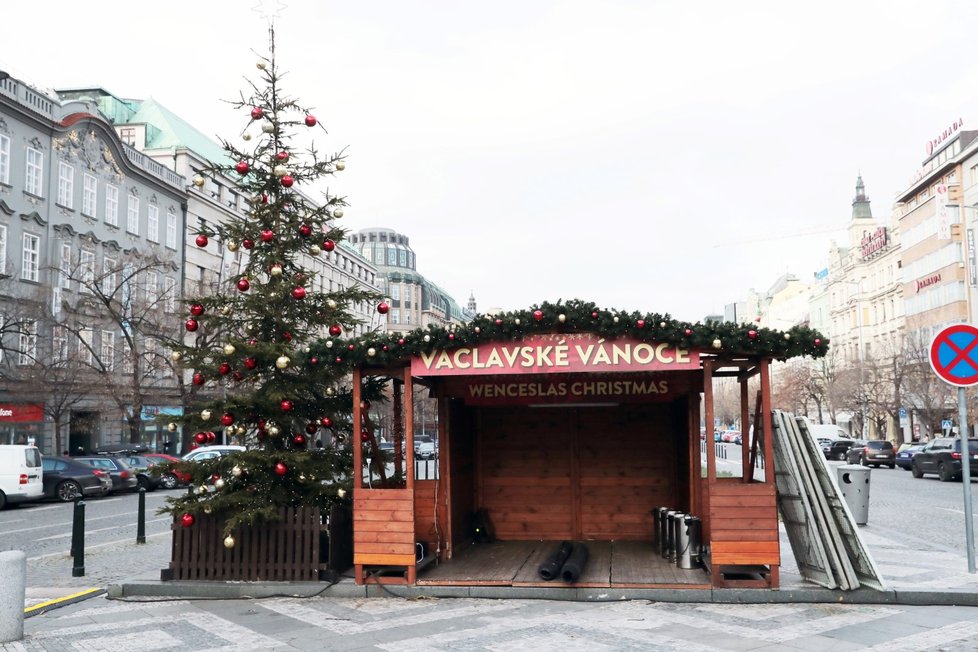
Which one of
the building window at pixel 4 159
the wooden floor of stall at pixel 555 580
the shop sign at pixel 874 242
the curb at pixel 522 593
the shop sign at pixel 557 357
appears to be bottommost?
the curb at pixel 522 593

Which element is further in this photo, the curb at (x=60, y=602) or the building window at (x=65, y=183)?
the building window at (x=65, y=183)

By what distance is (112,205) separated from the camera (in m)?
46.4

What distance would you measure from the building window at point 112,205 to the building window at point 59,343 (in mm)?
9885

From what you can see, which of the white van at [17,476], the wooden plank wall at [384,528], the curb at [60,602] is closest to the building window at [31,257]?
the white van at [17,476]

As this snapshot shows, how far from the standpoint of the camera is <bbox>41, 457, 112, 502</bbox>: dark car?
93.8ft

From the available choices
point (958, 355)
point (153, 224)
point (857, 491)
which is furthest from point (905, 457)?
point (153, 224)

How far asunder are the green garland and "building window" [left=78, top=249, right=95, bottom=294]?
28.7 metres

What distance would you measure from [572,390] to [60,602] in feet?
22.6

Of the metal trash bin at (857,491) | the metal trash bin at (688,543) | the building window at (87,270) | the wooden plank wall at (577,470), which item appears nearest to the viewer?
the metal trash bin at (688,543)

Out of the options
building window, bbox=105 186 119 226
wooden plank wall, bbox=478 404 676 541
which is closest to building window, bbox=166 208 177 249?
building window, bbox=105 186 119 226

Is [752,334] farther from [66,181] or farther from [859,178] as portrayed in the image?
[859,178]

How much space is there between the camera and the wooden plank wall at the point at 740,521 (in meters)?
10.0

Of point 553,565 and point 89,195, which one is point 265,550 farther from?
point 89,195

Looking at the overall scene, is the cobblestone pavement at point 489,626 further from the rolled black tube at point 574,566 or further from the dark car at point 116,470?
the dark car at point 116,470
